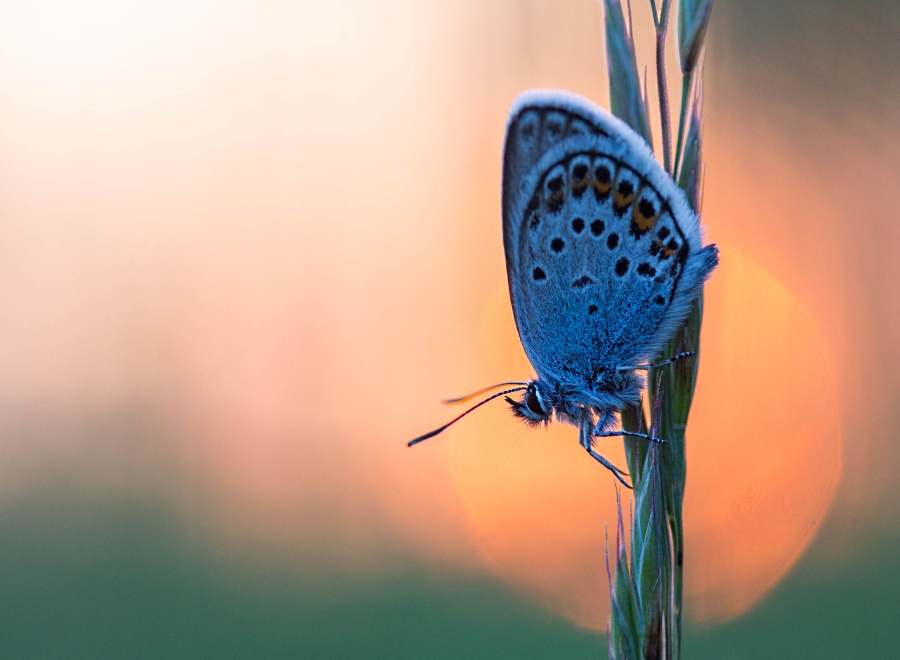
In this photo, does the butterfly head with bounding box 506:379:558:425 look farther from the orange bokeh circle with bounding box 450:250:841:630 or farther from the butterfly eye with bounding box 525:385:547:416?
the orange bokeh circle with bounding box 450:250:841:630

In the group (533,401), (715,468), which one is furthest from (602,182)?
(715,468)

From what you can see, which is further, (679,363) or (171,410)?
(171,410)

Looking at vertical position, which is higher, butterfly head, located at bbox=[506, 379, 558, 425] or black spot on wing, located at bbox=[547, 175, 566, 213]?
black spot on wing, located at bbox=[547, 175, 566, 213]

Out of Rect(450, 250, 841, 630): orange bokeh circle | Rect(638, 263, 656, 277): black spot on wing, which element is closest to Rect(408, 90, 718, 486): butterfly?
Rect(638, 263, 656, 277): black spot on wing

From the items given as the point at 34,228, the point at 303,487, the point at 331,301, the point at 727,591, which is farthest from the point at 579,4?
the point at 34,228

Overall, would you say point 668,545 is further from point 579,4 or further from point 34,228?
point 34,228

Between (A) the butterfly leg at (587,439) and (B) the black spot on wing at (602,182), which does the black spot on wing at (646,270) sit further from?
(A) the butterfly leg at (587,439)

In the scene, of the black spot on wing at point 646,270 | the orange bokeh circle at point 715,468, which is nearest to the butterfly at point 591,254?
the black spot on wing at point 646,270

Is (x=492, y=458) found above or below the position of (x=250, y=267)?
below
